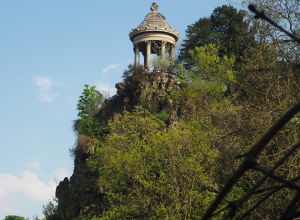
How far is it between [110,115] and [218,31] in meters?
9.94

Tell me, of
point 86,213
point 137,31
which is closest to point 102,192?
point 86,213

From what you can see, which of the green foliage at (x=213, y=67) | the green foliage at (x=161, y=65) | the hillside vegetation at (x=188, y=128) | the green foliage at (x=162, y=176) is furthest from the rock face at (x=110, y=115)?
the green foliage at (x=162, y=176)

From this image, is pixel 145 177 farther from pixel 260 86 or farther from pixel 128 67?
pixel 128 67

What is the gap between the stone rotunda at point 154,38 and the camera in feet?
146

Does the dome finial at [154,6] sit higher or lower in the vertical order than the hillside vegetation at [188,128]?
higher

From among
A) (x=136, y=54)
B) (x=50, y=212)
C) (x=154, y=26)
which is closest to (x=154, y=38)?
(x=154, y=26)

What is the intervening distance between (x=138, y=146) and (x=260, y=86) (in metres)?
9.42

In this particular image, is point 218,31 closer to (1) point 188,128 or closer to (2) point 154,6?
(2) point 154,6

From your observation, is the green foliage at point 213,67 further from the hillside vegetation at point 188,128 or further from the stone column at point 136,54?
the stone column at point 136,54

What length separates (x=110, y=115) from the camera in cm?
4000

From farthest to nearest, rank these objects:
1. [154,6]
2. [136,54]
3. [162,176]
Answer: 1. [154,6]
2. [136,54]
3. [162,176]

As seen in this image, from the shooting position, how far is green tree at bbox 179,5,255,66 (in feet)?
139

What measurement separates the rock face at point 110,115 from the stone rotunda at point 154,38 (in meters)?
4.46

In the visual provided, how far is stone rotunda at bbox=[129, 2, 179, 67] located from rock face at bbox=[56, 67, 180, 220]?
14.6 ft
